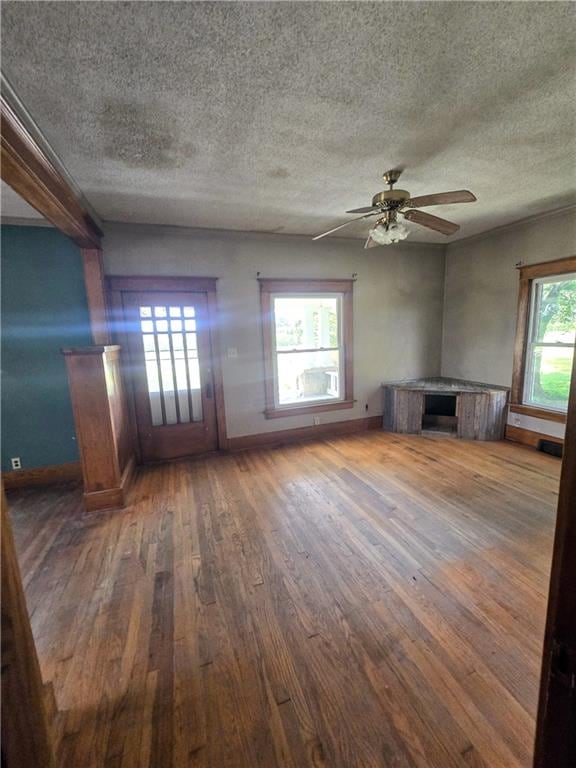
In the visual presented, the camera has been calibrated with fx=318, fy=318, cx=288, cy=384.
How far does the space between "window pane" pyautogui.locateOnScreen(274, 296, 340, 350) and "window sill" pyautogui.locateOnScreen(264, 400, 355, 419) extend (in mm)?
834

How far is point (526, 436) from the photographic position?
4012 millimetres

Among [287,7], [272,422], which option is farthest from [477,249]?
[287,7]

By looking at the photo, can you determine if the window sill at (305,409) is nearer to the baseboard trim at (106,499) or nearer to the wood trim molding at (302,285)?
the wood trim molding at (302,285)

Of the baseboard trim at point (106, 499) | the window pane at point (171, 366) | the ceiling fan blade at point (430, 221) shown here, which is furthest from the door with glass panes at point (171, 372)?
the ceiling fan blade at point (430, 221)

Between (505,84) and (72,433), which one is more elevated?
(505,84)

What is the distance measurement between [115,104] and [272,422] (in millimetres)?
3445

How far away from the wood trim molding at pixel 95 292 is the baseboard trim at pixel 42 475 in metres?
1.45

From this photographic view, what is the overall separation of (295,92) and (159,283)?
8.36ft

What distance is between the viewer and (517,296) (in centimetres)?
405

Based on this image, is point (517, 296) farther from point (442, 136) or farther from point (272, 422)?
point (272, 422)

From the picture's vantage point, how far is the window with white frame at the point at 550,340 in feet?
11.9

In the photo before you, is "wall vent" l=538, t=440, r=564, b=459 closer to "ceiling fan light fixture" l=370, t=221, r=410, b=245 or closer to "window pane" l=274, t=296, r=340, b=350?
"window pane" l=274, t=296, r=340, b=350

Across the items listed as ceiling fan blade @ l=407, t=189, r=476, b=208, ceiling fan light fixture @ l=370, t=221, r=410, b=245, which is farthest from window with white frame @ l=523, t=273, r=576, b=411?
ceiling fan light fixture @ l=370, t=221, r=410, b=245

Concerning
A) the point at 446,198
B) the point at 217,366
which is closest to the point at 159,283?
the point at 217,366
